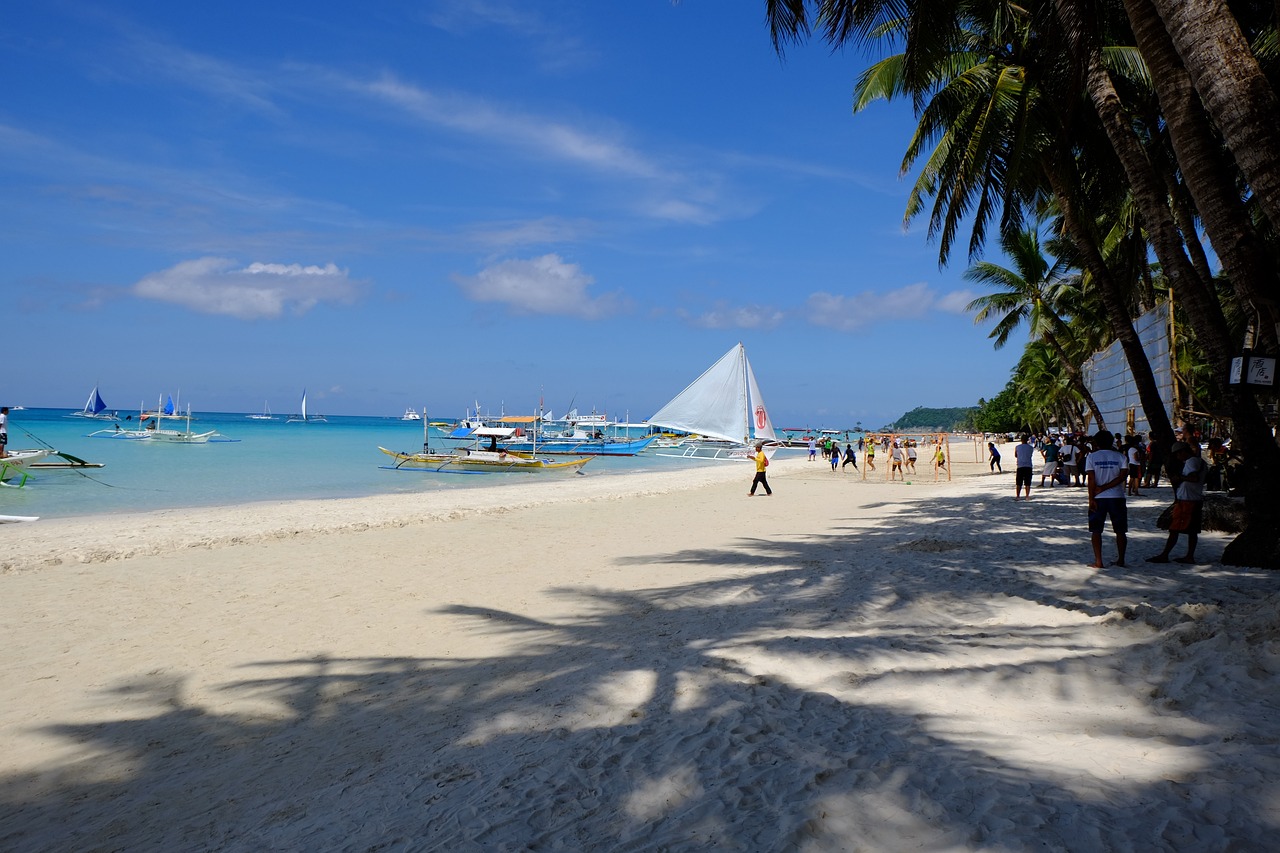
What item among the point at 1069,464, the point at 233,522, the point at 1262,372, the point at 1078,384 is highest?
the point at 1078,384

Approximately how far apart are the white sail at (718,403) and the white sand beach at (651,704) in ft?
104

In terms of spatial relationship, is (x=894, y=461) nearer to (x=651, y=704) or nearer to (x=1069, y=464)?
(x=1069, y=464)

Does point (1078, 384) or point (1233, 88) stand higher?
point (1078, 384)

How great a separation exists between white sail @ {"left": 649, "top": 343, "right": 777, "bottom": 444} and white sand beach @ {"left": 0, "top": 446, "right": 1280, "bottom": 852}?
3159 centimetres

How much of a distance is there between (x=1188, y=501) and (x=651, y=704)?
669 cm

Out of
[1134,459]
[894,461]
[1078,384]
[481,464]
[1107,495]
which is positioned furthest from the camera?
[481,464]

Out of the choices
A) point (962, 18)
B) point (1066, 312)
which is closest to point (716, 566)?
point (962, 18)

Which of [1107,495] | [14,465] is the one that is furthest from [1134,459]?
[14,465]

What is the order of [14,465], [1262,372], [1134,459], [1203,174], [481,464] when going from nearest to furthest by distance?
[1203,174]
[1262,372]
[1134,459]
[14,465]
[481,464]

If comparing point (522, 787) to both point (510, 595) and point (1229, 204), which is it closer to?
point (510, 595)

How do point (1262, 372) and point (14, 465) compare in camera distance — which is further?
point (14, 465)

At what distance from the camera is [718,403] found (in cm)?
4131

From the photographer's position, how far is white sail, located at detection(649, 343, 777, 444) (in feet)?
135

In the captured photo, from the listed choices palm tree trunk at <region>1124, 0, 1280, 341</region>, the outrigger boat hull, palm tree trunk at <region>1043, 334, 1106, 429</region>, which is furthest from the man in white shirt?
the outrigger boat hull
